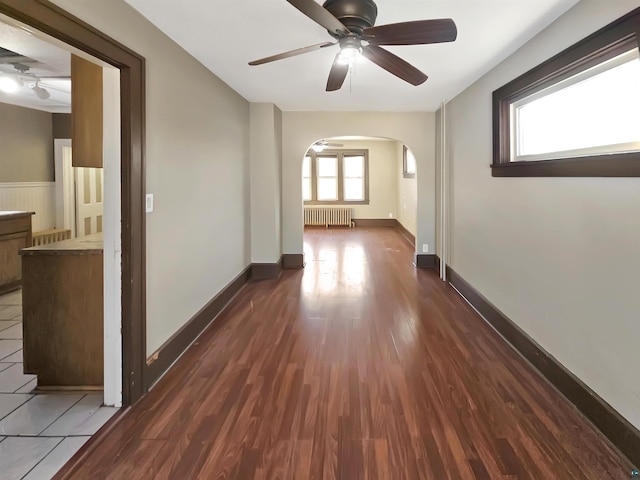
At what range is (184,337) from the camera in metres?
3.20

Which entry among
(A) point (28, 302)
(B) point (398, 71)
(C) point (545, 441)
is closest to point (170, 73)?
(B) point (398, 71)

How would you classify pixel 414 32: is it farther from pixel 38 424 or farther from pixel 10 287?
pixel 10 287

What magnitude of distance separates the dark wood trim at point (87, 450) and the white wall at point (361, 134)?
13.6 feet

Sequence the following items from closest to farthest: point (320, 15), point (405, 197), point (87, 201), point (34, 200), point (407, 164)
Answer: point (320, 15), point (34, 200), point (87, 201), point (407, 164), point (405, 197)

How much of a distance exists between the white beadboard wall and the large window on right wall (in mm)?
6054

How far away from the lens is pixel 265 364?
116 inches

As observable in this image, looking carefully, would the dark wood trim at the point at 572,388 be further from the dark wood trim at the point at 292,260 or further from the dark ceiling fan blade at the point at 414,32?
the dark wood trim at the point at 292,260

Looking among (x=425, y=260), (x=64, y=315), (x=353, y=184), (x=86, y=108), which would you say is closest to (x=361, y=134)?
(x=425, y=260)

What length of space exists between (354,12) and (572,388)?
2437 millimetres

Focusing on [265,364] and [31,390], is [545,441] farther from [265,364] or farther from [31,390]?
[31,390]

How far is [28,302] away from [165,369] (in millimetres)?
940

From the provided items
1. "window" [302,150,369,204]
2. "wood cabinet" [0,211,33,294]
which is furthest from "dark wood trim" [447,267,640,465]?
"window" [302,150,369,204]

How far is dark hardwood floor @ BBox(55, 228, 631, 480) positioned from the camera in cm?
186

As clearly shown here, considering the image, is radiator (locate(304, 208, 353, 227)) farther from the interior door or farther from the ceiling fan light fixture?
the ceiling fan light fixture
